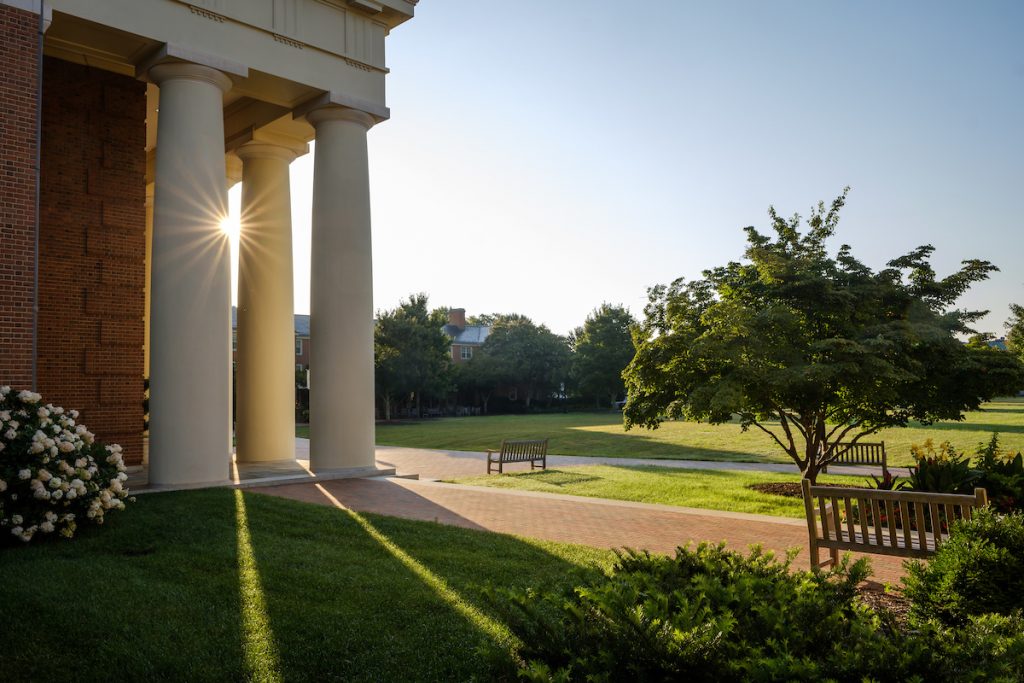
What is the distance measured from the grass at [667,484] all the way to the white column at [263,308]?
4.88 meters

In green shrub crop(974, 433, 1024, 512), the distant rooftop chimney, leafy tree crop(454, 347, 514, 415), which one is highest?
the distant rooftop chimney

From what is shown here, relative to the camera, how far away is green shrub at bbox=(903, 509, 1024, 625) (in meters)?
4.48

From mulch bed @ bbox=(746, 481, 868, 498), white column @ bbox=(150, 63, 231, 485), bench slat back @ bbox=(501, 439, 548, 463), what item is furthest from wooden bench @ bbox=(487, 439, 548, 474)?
white column @ bbox=(150, 63, 231, 485)

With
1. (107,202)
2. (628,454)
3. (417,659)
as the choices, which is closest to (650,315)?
(417,659)

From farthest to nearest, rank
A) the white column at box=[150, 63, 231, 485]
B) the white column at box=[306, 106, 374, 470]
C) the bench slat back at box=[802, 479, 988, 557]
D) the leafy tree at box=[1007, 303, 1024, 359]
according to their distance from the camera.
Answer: the leafy tree at box=[1007, 303, 1024, 359] → the white column at box=[306, 106, 374, 470] → the white column at box=[150, 63, 231, 485] → the bench slat back at box=[802, 479, 988, 557]

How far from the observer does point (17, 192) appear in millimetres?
10203

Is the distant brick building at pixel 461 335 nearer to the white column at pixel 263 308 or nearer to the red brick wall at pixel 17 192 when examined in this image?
the white column at pixel 263 308

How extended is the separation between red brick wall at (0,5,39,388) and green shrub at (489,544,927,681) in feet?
30.4

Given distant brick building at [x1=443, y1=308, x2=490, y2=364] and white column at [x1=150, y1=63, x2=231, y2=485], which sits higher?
distant brick building at [x1=443, y1=308, x2=490, y2=364]

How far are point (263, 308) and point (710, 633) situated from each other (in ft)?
51.0

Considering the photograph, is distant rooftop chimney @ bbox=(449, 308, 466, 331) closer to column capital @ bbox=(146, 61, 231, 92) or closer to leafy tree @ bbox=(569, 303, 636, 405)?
leafy tree @ bbox=(569, 303, 636, 405)

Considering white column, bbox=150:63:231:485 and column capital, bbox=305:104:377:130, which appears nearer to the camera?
white column, bbox=150:63:231:485

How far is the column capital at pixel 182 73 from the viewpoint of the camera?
40.3 feet

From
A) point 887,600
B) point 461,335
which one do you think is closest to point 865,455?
point 887,600
